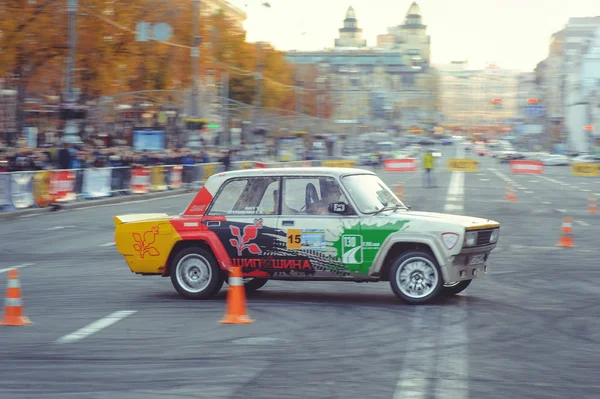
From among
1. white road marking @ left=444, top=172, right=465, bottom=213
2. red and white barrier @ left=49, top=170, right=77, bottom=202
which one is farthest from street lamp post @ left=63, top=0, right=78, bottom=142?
white road marking @ left=444, top=172, right=465, bottom=213

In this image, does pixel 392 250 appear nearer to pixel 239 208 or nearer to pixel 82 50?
pixel 239 208

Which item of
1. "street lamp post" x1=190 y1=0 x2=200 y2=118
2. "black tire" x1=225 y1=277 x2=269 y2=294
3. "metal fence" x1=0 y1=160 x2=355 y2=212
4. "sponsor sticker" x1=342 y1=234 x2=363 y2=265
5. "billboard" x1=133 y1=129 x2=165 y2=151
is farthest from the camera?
"street lamp post" x1=190 y1=0 x2=200 y2=118

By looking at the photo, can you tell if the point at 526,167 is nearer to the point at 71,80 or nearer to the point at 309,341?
the point at 71,80

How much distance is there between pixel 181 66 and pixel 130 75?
7.13 meters

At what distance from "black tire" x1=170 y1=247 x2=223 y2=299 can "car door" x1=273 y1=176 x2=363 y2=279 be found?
73 cm

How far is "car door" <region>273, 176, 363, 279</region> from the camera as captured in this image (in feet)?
37.9

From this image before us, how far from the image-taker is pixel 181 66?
214 feet

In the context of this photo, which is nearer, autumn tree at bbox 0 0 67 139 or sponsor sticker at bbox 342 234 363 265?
sponsor sticker at bbox 342 234 363 265

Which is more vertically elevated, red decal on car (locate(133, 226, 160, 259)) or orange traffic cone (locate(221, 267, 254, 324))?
red decal on car (locate(133, 226, 160, 259))

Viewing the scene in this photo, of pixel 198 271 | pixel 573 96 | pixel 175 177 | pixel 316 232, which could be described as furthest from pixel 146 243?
pixel 573 96

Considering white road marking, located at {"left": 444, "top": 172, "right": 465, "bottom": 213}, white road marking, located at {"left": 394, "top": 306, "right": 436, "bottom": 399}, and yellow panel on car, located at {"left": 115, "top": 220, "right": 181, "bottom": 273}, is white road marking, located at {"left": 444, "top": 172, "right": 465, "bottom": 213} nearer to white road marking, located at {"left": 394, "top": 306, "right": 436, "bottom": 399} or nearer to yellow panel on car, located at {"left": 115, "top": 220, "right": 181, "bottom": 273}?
yellow panel on car, located at {"left": 115, "top": 220, "right": 181, "bottom": 273}

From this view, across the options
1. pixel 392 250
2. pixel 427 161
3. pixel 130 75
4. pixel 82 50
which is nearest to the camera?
pixel 392 250

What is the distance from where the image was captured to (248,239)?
11906mm

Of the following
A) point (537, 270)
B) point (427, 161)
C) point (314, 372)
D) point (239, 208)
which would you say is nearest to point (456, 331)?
point (314, 372)
